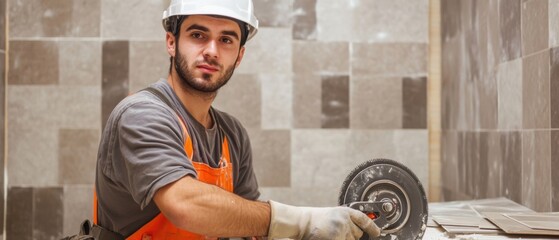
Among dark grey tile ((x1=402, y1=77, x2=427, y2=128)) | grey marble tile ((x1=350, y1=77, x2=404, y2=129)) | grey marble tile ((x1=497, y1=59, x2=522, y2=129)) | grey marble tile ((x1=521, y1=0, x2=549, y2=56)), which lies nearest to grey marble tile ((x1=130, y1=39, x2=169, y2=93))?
grey marble tile ((x1=350, y1=77, x2=404, y2=129))

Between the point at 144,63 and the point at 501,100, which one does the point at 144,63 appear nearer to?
the point at 144,63

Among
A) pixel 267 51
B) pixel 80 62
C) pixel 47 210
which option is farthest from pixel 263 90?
pixel 47 210

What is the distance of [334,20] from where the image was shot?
4.03 m

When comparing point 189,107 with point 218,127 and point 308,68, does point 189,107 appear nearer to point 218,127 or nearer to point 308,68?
point 218,127

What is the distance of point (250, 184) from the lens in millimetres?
2582

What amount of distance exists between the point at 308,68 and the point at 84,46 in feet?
4.40

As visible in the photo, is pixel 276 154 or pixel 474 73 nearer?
Answer: pixel 474 73

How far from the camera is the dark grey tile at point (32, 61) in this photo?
3947 mm

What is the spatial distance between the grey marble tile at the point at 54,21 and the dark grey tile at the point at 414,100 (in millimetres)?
1887

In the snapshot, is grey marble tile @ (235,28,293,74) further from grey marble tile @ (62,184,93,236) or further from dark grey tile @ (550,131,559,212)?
dark grey tile @ (550,131,559,212)

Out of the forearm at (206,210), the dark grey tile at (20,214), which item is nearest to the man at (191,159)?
the forearm at (206,210)

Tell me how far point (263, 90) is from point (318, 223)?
218 cm

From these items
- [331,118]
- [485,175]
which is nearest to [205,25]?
[485,175]

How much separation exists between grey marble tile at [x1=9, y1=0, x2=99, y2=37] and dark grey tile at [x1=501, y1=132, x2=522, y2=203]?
7.88 ft
